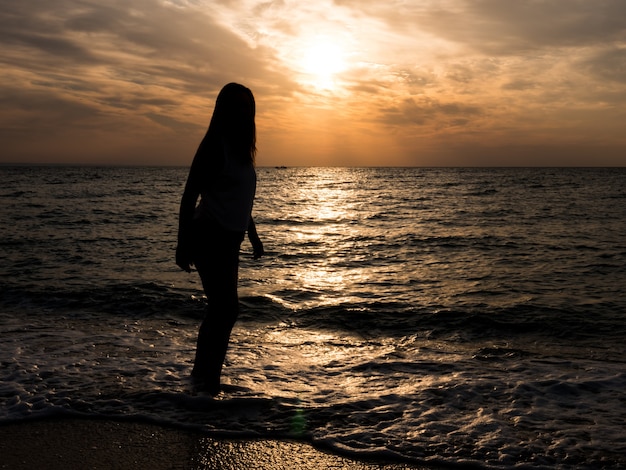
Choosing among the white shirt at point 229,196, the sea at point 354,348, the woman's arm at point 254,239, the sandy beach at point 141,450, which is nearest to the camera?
the sandy beach at point 141,450

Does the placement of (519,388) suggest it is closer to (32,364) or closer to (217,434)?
(217,434)

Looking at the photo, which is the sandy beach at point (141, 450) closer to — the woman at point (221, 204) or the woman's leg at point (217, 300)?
the woman's leg at point (217, 300)

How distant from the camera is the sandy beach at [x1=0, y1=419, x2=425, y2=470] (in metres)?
3.21

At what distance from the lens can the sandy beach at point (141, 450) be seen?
3205 millimetres

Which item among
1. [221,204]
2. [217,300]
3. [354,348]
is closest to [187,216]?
[221,204]

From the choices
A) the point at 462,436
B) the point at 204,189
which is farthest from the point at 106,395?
the point at 462,436

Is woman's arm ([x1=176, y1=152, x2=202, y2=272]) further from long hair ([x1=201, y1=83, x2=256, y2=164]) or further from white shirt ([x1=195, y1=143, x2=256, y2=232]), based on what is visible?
long hair ([x1=201, y1=83, x2=256, y2=164])

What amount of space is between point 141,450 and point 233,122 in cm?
243

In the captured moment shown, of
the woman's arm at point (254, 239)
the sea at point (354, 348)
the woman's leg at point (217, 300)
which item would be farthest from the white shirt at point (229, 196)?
the sea at point (354, 348)

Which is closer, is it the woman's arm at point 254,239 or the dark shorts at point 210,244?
the dark shorts at point 210,244

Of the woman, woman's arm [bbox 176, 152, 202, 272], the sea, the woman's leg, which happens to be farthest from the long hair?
the sea

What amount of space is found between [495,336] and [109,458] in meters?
5.75

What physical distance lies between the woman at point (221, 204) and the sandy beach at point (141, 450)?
35.5 inches

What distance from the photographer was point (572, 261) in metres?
14.2
